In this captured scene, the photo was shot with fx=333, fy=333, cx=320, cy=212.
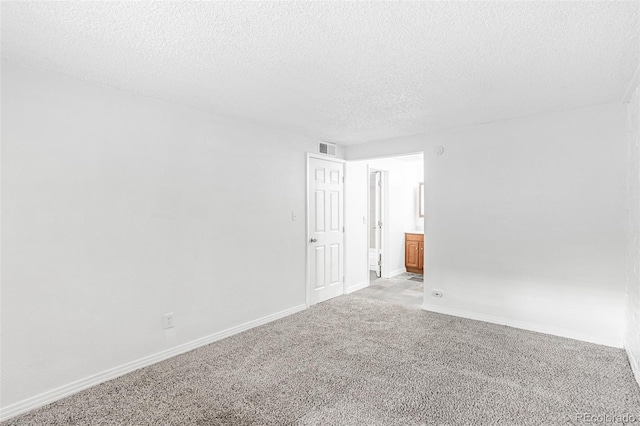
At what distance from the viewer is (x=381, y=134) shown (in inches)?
173

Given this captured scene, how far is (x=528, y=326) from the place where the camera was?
11.8 feet

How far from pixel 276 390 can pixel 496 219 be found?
2964mm

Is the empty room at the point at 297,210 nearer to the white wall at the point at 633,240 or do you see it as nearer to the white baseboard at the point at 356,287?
the white wall at the point at 633,240

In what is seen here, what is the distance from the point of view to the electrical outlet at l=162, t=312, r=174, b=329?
2.99 m

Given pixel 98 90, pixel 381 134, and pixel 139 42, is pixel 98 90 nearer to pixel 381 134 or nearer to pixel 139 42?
pixel 139 42

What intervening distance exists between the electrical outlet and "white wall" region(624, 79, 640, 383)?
12.4 ft

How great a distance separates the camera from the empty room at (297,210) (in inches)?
77.4

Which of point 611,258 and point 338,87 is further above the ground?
point 338,87

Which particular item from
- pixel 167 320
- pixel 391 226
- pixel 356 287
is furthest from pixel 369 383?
pixel 391 226

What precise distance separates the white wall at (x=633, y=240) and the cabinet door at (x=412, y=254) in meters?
3.54

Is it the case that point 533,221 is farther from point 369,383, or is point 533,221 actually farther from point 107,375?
point 107,375

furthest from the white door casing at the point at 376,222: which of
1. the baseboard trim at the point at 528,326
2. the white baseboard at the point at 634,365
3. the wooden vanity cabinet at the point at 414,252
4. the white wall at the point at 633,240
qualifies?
the white baseboard at the point at 634,365

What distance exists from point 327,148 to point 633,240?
342 centimetres

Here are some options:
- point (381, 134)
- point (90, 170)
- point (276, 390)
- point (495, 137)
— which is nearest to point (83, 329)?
point (90, 170)
